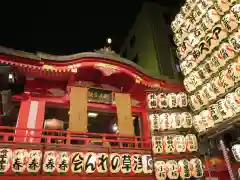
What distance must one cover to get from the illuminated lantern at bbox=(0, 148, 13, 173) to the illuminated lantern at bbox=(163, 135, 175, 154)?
6.31 metres

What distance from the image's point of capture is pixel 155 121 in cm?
1026

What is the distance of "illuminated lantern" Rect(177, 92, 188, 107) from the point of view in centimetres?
1068

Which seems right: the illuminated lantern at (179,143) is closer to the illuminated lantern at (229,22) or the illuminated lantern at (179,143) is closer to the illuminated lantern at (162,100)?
the illuminated lantern at (162,100)

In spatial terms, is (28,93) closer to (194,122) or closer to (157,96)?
(157,96)

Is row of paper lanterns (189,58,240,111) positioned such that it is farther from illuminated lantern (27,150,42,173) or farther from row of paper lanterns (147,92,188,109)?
illuminated lantern (27,150,42,173)

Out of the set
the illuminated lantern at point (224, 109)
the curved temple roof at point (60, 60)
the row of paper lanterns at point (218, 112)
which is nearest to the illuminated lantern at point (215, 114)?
the row of paper lanterns at point (218, 112)

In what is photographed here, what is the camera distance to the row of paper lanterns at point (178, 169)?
902 cm

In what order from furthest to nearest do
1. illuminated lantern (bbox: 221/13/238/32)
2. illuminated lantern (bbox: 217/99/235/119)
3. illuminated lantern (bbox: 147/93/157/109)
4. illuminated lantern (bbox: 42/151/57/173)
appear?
illuminated lantern (bbox: 147/93/157/109), illuminated lantern (bbox: 221/13/238/32), illuminated lantern (bbox: 217/99/235/119), illuminated lantern (bbox: 42/151/57/173)

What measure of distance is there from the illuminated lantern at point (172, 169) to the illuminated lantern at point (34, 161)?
526 cm

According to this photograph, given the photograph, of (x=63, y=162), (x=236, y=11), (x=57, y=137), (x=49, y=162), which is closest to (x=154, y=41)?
(x=236, y=11)

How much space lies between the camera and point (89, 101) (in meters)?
11.7

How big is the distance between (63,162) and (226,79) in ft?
23.7

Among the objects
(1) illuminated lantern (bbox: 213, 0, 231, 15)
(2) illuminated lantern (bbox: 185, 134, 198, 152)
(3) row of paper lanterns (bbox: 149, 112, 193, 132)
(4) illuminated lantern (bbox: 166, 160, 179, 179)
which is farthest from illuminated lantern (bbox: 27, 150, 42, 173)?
(1) illuminated lantern (bbox: 213, 0, 231, 15)

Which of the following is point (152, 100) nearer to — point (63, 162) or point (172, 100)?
point (172, 100)
